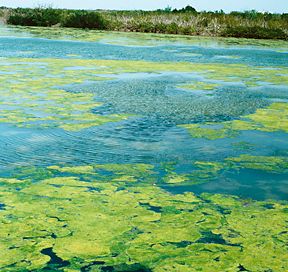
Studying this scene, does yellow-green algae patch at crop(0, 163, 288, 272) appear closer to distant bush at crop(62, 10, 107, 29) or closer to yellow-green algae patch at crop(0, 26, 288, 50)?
yellow-green algae patch at crop(0, 26, 288, 50)

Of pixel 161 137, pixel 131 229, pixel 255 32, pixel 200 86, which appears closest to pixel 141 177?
pixel 131 229

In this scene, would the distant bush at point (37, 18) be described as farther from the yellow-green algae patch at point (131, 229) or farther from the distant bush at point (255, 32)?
the yellow-green algae patch at point (131, 229)

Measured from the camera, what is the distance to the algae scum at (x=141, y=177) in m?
2.56

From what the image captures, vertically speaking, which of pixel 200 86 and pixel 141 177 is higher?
pixel 200 86

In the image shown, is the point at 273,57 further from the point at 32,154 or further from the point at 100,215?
the point at 100,215

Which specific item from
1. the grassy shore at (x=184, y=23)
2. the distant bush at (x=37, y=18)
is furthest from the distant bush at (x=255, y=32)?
the distant bush at (x=37, y=18)

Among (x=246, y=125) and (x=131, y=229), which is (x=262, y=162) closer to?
(x=246, y=125)

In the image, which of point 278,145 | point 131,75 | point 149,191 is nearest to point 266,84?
point 131,75

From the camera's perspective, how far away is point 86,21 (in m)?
27.2

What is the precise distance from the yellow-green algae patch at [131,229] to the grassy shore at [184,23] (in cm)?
2136

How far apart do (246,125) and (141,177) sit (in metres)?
2.20

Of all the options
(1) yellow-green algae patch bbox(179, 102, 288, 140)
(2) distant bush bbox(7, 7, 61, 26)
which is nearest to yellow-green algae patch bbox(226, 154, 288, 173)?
(1) yellow-green algae patch bbox(179, 102, 288, 140)

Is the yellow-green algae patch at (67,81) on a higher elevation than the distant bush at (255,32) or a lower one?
lower

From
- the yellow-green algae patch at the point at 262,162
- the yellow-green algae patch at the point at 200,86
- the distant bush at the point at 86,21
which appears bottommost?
the yellow-green algae patch at the point at 262,162
